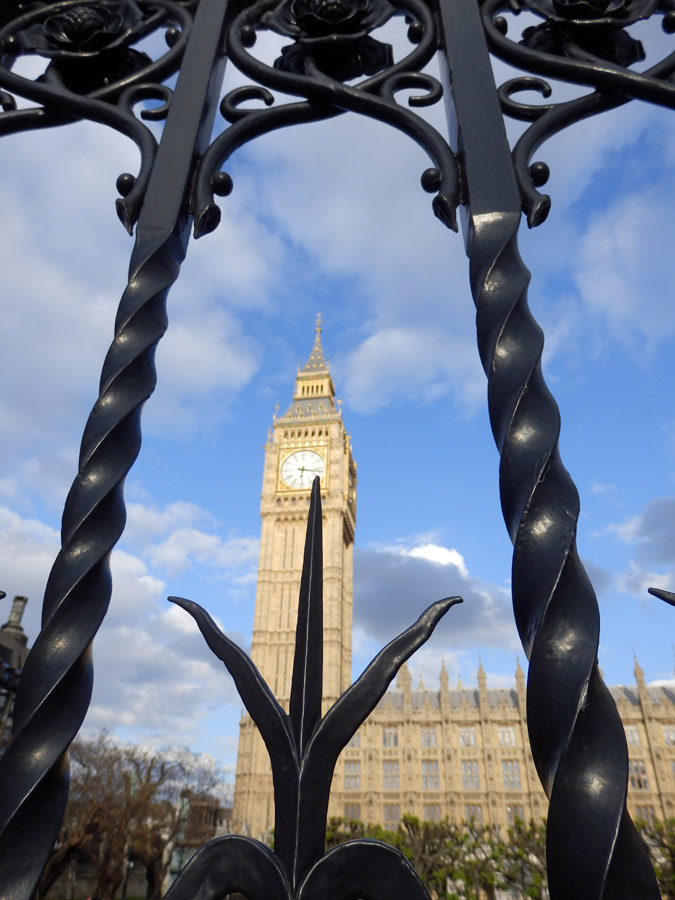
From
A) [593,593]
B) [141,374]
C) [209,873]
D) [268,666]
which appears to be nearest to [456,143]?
[141,374]

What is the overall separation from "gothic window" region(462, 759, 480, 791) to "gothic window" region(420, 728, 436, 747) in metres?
1.72

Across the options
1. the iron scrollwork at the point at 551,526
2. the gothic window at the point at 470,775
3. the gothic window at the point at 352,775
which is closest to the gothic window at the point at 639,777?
the gothic window at the point at 470,775

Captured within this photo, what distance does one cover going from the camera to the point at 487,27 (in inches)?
52.8

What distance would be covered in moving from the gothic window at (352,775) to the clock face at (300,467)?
14.3 metres

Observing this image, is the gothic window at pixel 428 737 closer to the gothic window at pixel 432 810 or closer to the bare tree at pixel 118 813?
the gothic window at pixel 432 810

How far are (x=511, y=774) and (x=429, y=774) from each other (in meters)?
3.94

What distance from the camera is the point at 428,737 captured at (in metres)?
31.4

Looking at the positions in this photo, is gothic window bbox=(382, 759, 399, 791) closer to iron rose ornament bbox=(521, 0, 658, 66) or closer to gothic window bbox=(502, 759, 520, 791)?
gothic window bbox=(502, 759, 520, 791)

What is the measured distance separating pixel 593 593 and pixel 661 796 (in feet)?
109

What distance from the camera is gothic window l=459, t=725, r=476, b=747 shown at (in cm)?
3078

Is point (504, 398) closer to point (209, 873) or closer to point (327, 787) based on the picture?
point (327, 787)

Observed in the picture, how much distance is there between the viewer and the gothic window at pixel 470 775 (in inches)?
1171

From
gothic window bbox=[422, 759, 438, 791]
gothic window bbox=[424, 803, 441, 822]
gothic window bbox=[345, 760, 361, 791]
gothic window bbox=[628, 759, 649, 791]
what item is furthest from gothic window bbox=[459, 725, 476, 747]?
gothic window bbox=[628, 759, 649, 791]

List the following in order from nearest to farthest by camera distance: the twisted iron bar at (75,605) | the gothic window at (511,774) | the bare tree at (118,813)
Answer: the twisted iron bar at (75,605), the bare tree at (118,813), the gothic window at (511,774)
